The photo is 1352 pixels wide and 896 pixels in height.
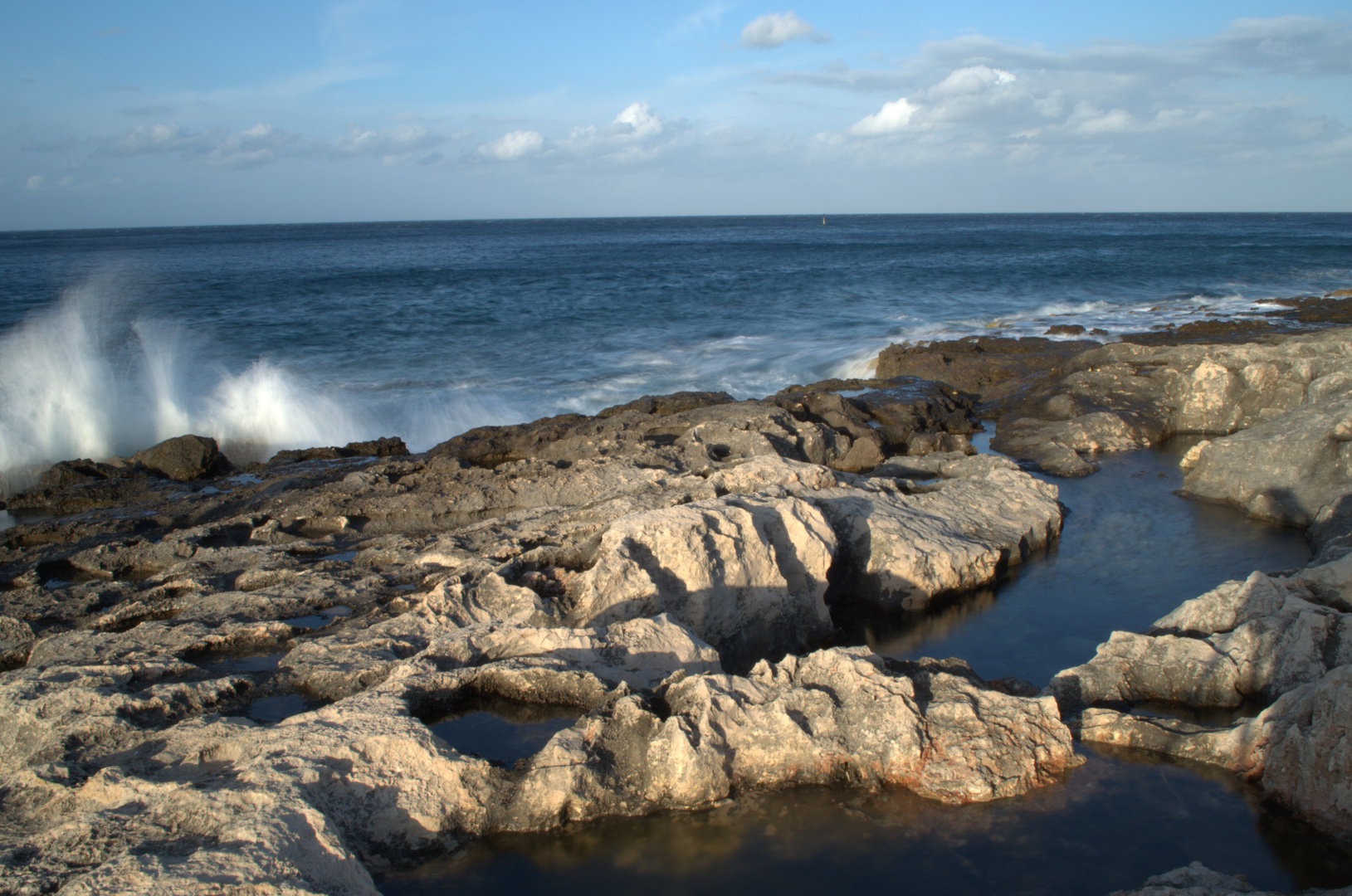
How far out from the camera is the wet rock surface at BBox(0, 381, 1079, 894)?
312 cm

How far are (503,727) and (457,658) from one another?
46 cm

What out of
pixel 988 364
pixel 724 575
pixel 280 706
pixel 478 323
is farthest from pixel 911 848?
pixel 478 323

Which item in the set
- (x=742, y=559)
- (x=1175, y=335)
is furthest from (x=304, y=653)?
(x=1175, y=335)

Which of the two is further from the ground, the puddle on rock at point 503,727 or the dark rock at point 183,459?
the dark rock at point 183,459

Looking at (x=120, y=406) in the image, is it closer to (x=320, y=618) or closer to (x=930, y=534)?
(x=320, y=618)

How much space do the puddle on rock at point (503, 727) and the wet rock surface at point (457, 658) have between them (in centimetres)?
5

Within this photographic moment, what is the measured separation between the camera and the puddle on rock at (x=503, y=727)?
3.81 meters

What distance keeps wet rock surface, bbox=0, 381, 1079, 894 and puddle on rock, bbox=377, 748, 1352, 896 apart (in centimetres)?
11

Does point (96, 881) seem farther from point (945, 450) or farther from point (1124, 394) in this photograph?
point (1124, 394)

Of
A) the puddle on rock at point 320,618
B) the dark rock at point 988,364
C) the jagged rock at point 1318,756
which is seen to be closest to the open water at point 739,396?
the jagged rock at point 1318,756

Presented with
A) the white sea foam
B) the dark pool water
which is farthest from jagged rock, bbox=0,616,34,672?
the white sea foam

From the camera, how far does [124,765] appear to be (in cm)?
337

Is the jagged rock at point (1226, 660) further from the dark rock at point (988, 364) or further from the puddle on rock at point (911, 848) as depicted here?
the dark rock at point (988, 364)

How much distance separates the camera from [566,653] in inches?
165
